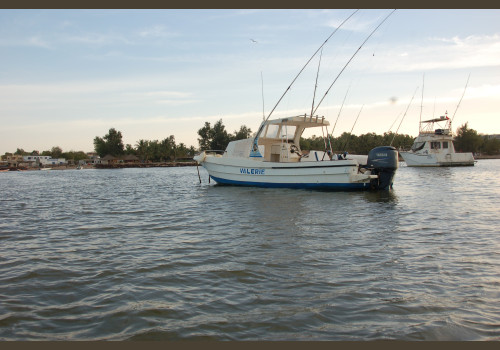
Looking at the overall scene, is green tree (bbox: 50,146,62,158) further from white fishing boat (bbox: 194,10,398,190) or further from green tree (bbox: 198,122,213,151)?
white fishing boat (bbox: 194,10,398,190)

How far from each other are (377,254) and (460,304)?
243 centimetres

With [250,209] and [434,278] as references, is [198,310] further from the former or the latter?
[250,209]

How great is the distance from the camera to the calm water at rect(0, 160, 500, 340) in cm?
408

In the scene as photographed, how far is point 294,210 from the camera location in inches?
522

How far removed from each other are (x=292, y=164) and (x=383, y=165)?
4.94 m

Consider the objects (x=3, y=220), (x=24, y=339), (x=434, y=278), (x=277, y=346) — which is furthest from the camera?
(x=3, y=220)

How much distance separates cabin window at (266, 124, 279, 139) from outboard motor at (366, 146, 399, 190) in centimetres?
662

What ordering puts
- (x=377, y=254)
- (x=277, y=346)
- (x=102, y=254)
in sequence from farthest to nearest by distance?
(x=102, y=254), (x=377, y=254), (x=277, y=346)

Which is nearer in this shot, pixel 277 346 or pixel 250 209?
pixel 277 346

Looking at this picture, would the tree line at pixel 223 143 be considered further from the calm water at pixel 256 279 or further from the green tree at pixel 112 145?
the calm water at pixel 256 279

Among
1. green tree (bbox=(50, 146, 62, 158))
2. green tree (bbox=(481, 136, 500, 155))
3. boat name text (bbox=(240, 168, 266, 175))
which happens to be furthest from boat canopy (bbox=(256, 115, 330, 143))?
green tree (bbox=(50, 146, 62, 158))

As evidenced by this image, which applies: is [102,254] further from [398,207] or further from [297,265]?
[398,207]

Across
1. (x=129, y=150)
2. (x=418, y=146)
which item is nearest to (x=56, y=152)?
(x=129, y=150)

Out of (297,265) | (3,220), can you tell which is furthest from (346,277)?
(3,220)
